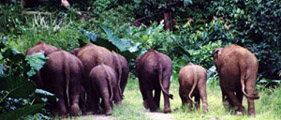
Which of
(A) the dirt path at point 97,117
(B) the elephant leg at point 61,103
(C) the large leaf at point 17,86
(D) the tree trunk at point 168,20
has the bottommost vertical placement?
(A) the dirt path at point 97,117

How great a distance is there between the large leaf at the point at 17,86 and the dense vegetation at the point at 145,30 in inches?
0.6

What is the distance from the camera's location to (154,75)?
10.2 metres

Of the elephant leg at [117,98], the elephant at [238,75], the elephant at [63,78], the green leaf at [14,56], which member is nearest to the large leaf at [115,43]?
the elephant leg at [117,98]

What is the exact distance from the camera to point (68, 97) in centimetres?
923

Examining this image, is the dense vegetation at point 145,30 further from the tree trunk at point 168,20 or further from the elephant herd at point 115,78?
the elephant herd at point 115,78

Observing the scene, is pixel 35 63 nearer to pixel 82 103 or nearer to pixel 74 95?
pixel 74 95

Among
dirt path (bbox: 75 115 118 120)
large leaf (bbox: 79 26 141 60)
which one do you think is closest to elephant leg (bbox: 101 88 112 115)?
dirt path (bbox: 75 115 118 120)

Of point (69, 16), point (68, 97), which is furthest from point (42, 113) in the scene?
point (69, 16)

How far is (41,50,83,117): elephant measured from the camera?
30.2 ft

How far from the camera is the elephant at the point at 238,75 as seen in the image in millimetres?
9445

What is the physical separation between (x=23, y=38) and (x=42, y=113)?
29.3 ft

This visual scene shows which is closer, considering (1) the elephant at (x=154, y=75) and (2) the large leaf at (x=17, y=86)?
(2) the large leaf at (x=17, y=86)

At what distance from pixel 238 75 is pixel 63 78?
301cm

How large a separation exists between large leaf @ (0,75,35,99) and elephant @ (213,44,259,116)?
3636 mm
